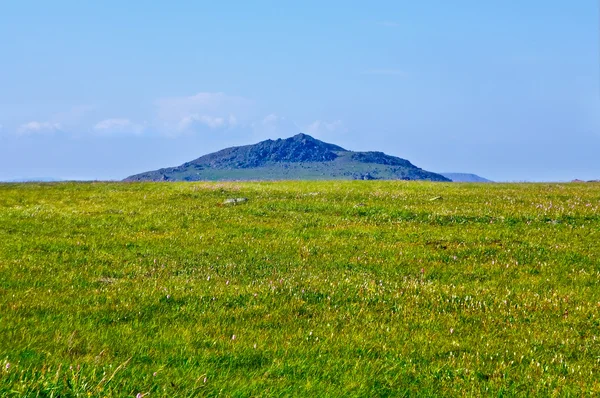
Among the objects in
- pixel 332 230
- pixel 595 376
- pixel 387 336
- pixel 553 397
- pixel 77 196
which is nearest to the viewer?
pixel 553 397

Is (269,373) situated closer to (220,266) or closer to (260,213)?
(220,266)

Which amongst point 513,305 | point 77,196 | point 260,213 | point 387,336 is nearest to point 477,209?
point 260,213

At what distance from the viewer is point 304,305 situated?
12117 mm

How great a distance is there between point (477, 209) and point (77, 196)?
28.6 meters

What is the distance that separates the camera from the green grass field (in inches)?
304

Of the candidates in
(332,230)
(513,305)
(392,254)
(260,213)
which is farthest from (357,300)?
(260,213)

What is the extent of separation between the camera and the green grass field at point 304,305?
25.4ft

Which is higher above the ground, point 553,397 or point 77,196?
point 77,196

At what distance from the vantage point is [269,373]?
788 centimetres

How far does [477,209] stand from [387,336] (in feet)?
66.6

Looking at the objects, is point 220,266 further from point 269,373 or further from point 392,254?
point 269,373

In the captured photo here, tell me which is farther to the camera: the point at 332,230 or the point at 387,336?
the point at 332,230

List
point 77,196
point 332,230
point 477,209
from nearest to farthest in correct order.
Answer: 1. point 332,230
2. point 477,209
3. point 77,196

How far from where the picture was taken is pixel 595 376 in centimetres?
859
